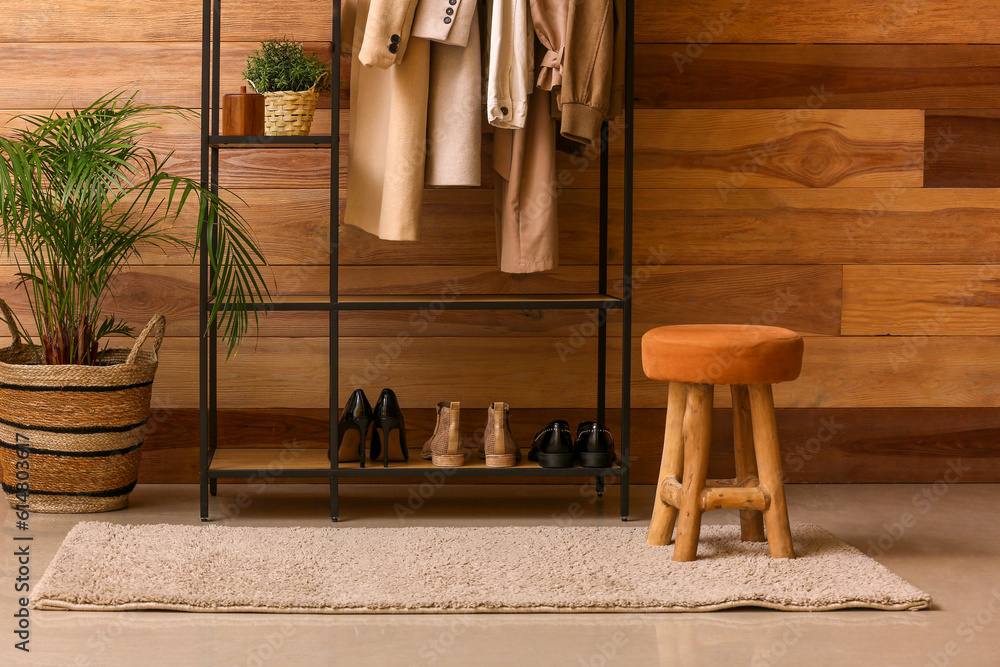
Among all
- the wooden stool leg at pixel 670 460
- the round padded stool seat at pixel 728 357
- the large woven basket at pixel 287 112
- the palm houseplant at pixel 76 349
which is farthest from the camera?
the large woven basket at pixel 287 112

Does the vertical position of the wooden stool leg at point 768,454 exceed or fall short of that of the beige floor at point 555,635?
it exceeds it

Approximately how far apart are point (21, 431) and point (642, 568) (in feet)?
5.22

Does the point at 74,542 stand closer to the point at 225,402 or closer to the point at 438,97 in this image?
the point at 225,402

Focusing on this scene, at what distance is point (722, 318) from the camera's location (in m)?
2.89

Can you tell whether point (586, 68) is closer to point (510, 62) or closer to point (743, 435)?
point (510, 62)

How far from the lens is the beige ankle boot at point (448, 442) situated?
2490 millimetres

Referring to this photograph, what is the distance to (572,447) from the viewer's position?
2.53m

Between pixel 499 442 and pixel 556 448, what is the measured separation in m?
0.15

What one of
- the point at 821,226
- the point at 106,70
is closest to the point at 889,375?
the point at 821,226

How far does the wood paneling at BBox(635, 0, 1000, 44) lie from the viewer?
2816 mm

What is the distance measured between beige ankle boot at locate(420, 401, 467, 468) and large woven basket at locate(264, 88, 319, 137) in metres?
0.82

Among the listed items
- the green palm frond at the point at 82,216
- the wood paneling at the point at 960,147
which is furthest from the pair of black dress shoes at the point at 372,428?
the wood paneling at the point at 960,147

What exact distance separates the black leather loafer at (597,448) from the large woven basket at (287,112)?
1092 mm

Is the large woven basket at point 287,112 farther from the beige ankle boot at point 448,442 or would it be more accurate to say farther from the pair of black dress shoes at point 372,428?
the beige ankle boot at point 448,442
